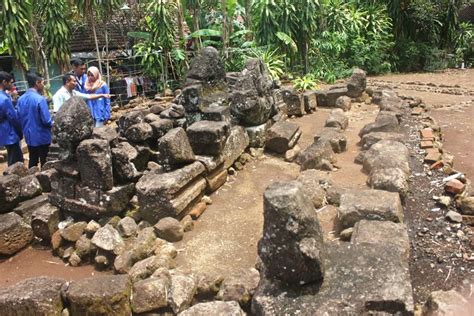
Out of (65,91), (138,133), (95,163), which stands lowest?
(95,163)

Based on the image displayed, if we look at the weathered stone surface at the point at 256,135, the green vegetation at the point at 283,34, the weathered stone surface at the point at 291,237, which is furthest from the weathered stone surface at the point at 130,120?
the green vegetation at the point at 283,34

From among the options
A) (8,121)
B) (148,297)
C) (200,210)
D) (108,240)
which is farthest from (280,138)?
(8,121)

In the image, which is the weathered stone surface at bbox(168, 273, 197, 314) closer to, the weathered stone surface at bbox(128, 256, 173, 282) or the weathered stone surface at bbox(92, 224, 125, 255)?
the weathered stone surface at bbox(128, 256, 173, 282)

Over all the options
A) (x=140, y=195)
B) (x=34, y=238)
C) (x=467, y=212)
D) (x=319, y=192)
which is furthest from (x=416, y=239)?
(x=34, y=238)

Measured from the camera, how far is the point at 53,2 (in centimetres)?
1443

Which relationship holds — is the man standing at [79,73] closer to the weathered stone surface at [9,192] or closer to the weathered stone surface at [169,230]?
the weathered stone surface at [9,192]

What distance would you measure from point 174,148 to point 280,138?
2191mm

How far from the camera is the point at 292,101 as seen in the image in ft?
28.5

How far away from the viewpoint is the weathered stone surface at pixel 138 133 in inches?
217

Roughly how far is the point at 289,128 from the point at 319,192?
211cm

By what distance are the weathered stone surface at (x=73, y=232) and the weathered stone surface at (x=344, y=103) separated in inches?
243

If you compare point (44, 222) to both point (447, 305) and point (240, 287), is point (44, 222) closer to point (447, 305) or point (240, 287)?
point (240, 287)

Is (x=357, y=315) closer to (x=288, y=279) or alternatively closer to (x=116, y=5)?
(x=288, y=279)

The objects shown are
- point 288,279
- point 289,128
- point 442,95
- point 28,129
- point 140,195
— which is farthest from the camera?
point 442,95
